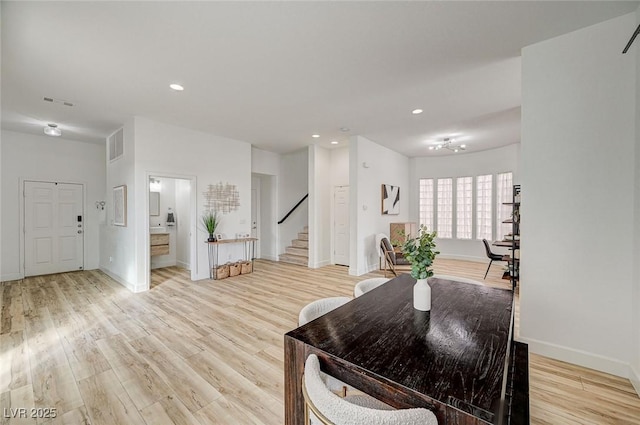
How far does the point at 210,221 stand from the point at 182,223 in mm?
1742

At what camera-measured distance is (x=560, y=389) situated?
2.02 metres

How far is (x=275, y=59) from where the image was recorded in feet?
8.91

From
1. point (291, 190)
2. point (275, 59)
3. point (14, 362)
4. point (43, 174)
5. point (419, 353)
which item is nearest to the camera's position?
point (419, 353)

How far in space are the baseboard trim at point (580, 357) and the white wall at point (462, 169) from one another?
16.5 ft

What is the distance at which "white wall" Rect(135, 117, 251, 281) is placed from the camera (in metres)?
4.48

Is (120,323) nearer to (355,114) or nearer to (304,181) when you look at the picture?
(355,114)

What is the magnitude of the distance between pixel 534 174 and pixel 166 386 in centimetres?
366

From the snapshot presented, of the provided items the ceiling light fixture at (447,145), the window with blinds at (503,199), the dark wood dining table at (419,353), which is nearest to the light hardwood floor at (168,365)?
the dark wood dining table at (419,353)

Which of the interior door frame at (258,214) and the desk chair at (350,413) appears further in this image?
the interior door frame at (258,214)

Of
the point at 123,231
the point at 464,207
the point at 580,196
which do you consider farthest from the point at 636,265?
the point at 123,231

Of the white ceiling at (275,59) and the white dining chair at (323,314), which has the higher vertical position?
the white ceiling at (275,59)

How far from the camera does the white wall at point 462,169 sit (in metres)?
6.55

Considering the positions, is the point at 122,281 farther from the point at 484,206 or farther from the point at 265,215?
the point at 484,206

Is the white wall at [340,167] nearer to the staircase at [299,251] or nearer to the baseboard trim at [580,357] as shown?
the staircase at [299,251]
